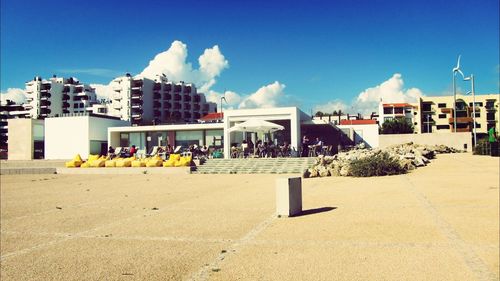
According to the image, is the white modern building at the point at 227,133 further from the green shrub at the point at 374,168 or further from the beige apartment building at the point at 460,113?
the beige apartment building at the point at 460,113

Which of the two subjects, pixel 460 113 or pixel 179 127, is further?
pixel 460 113

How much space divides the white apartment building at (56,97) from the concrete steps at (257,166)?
85.0m

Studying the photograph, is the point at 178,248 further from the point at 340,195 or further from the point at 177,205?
the point at 340,195

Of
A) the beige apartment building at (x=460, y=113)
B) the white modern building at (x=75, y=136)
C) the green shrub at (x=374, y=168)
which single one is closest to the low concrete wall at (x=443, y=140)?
the green shrub at (x=374, y=168)

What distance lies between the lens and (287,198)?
7.89 meters

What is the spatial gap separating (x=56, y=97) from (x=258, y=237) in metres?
104

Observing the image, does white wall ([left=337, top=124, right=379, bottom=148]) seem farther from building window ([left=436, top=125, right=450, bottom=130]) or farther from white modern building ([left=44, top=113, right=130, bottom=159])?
building window ([left=436, top=125, right=450, bottom=130])

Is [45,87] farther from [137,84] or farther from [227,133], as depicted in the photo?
[227,133]

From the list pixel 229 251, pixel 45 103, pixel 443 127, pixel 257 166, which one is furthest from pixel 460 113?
pixel 45 103

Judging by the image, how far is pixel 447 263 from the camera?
4.80 meters

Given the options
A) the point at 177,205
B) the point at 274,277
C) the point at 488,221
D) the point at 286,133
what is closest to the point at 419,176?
the point at 488,221

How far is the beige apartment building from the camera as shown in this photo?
77.2 m

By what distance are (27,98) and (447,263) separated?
10941 centimetres

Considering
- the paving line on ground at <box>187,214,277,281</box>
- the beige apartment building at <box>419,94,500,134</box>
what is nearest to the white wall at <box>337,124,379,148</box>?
the paving line on ground at <box>187,214,277,281</box>
